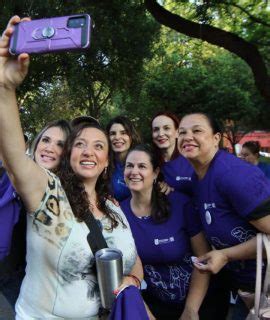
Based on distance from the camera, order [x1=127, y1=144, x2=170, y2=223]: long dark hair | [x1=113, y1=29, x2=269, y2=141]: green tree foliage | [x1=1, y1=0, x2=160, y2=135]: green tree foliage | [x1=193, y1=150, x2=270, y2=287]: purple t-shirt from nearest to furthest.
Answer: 1. [x1=193, y1=150, x2=270, y2=287]: purple t-shirt
2. [x1=127, y1=144, x2=170, y2=223]: long dark hair
3. [x1=1, y1=0, x2=160, y2=135]: green tree foliage
4. [x1=113, y1=29, x2=269, y2=141]: green tree foliage

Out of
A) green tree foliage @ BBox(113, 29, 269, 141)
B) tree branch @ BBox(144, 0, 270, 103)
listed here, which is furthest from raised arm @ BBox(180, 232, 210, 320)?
green tree foliage @ BBox(113, 29, 269, 141)

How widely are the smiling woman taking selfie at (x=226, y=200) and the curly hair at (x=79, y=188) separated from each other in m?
0.54

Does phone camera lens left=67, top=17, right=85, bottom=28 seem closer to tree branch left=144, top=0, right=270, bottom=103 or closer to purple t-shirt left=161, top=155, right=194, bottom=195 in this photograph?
purple t-shirt left=161, top=155, right=194, bottom=195

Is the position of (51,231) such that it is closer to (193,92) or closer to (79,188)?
(79,188)

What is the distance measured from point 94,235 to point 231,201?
2.56 feet

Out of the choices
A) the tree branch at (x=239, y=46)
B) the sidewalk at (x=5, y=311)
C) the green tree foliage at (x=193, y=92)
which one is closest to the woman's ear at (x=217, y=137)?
the sidewalk at (x=5, y=311)

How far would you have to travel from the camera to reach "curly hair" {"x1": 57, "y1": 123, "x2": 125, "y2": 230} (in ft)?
6.55

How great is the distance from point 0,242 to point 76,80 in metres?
11.8

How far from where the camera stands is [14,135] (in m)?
1.63

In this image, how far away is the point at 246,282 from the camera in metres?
2.44

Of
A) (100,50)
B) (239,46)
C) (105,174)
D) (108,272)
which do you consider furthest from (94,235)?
(100,50)

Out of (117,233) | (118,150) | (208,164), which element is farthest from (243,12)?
(117,233)

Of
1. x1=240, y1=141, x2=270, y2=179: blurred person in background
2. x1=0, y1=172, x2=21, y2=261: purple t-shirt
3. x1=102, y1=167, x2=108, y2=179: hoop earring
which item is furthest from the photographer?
x1=240, y1=141, x2=270, y2=179: blurred person in background

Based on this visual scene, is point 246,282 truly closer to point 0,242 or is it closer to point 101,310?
point 101,310
